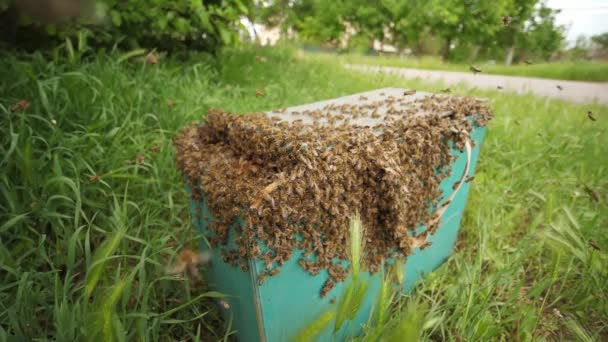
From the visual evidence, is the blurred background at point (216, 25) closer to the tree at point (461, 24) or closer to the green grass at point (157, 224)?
the green grass at point (157, 224)

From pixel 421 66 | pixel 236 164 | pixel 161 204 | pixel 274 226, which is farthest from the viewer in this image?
pixel 421 66

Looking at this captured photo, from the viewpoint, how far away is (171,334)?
1.49 meters

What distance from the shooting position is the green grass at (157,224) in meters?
1.31

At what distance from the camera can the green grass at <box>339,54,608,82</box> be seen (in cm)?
265

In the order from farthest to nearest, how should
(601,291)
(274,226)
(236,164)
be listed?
(601,291)
(236,164)
(274,226)

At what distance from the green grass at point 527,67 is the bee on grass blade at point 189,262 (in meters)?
1.64

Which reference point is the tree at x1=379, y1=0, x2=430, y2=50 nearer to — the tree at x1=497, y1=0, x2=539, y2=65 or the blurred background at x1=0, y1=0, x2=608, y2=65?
the blurred background at x1=0, y1=0, x2=608, y2=65

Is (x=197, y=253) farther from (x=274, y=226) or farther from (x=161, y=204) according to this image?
(x=274, y=226)

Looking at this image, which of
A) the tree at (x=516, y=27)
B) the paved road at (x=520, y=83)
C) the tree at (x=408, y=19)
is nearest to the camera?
the tree at (x=516, y=27)

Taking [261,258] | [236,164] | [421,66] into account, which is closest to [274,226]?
[261,258]

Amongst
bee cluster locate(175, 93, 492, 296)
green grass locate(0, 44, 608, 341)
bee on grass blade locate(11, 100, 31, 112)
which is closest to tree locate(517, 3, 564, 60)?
green grass locate(0, 44, 608, 341)

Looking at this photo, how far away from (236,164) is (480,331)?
1.23 meters

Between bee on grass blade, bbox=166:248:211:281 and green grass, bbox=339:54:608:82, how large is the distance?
1.64 metres

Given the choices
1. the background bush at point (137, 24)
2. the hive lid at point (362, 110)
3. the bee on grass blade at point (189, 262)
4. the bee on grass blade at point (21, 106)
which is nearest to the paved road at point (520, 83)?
the background bush at point (137, 24)
